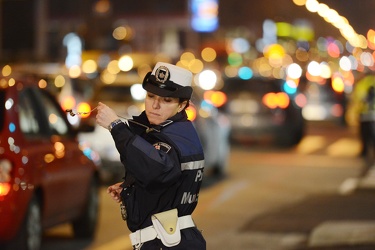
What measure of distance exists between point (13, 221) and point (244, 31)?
3289 inches

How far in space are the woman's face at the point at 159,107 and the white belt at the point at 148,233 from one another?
48 cm

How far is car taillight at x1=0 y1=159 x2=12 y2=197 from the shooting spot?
9.16 m

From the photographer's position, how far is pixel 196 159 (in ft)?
18.2

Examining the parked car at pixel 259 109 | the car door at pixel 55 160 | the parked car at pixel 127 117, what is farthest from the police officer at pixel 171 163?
the parked car at pixel 259 109

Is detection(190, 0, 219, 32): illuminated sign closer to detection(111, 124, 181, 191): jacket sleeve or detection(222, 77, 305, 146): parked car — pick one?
detection(222, 77, 305, 146): parked car

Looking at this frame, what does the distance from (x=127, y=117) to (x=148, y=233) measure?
11.1 metres

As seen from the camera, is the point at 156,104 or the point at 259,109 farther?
the point at 259,109

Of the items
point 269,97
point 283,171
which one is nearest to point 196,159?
point 283,171

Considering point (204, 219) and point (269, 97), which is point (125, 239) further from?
point (269, 97)

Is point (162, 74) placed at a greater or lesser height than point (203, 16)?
greater

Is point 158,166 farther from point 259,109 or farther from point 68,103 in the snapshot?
point 259,109

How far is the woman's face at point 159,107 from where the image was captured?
217 inches

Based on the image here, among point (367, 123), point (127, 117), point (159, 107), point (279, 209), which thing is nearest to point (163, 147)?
point (159, 107)

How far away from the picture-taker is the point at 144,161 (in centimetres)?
525
